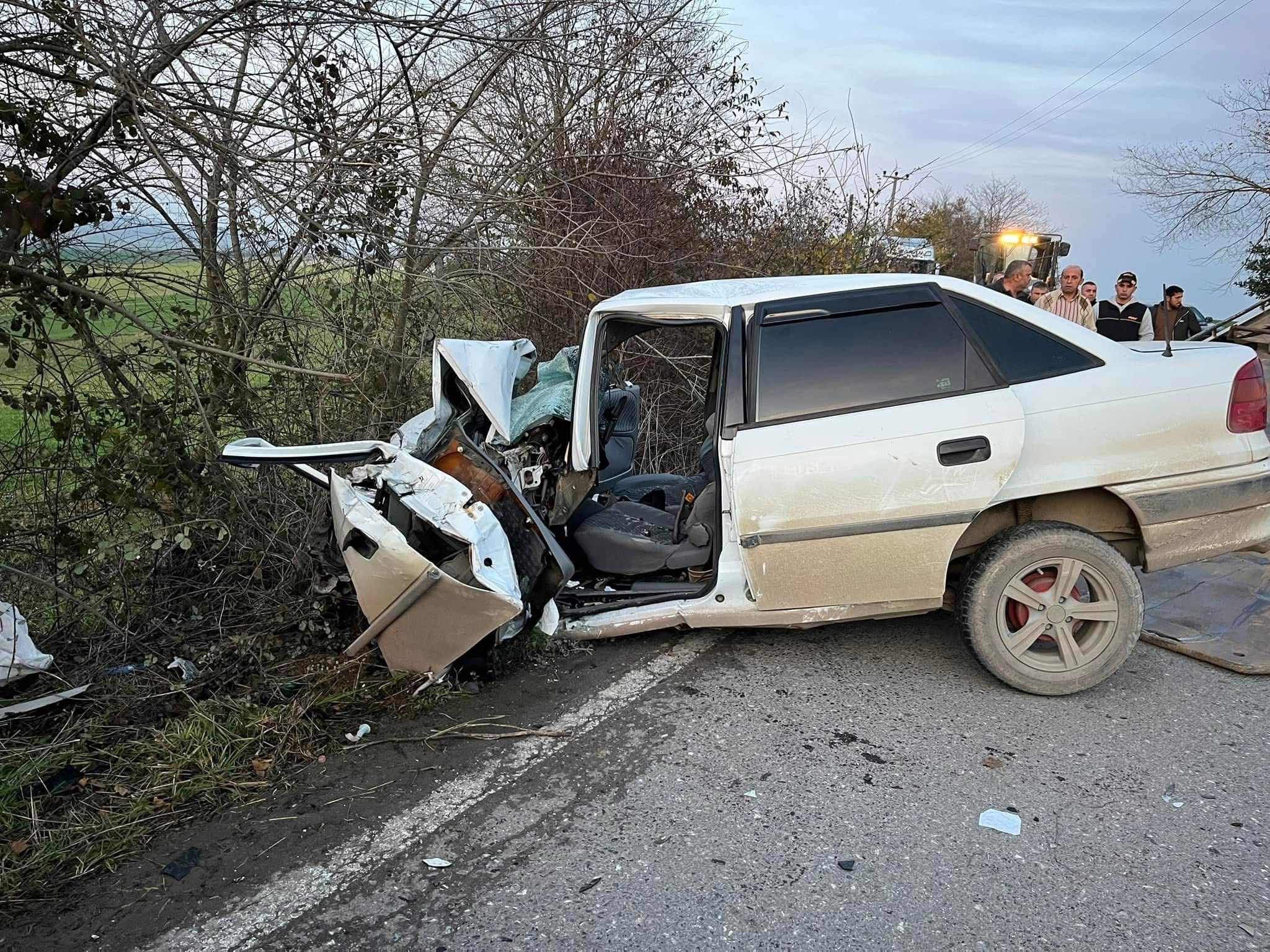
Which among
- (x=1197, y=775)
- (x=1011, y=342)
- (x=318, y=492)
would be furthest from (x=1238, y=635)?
(x=318, y=492)

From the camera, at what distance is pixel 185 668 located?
3.79m

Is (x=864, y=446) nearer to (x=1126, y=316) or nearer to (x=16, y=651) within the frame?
(x=16, y=651)

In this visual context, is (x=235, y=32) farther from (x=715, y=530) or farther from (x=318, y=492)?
(x=715, y=530)

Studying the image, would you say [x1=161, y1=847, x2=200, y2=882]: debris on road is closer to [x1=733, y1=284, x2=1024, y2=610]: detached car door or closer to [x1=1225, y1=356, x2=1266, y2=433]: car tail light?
[x1=733, y1=284, x2=1024, y2=610]: detached car door

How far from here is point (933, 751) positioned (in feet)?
10.5

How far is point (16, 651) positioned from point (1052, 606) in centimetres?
429

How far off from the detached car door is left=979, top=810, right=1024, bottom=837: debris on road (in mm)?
991

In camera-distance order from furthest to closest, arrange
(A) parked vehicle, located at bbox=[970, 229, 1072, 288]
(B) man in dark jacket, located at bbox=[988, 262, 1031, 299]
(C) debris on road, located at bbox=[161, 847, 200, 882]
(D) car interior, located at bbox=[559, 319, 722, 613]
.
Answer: (A) parked vehicle, located at bbox=[970, 229, 1072, 288], (B) man in dark jacket, located at bbox=[988, 262, 1031, 299], (D) car interior, located at bbox=[559, 319, 722, 613], (C) debris on road, located at bbox=[161, 847, 200, 882]

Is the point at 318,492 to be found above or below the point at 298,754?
above

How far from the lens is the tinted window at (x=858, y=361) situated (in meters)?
3.56

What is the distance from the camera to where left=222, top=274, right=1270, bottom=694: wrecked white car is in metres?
3.46

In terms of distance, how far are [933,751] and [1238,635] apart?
6.69 ft

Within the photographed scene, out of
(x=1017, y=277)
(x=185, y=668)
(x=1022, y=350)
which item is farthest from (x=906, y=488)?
(x=1017, y=277)

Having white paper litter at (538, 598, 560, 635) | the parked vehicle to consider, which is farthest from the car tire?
the parked vehicle
